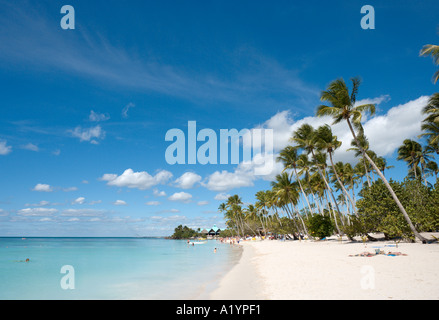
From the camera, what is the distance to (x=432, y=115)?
73.0 ft

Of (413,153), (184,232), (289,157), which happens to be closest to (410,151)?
(413,153)

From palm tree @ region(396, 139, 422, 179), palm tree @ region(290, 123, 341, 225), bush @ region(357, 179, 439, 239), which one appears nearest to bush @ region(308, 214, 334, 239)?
palm tree @ region(290, 123, 341, 225)

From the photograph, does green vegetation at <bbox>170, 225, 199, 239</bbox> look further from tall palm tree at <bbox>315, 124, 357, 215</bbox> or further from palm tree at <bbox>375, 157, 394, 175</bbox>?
tall palm tree at <bbox>315, 124, 357, 215</bbox>

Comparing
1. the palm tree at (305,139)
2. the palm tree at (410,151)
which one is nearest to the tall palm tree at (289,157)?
the palm tree at (305,139)

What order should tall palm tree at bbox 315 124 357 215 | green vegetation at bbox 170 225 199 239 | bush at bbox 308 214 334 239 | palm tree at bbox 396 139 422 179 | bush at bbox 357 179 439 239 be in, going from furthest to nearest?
green vegetation at bbox 170 225 199 239 → palm tree at bbox 396 139 422 179 → bush at bbox 308 214 334 239 → tall palm tree at bbox 315 124 357 215 → bush at bbox 357 179 439 239

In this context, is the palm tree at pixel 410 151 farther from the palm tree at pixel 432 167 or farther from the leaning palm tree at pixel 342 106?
the leaning palm tree at pixel 342 106

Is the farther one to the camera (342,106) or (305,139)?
(305,139)

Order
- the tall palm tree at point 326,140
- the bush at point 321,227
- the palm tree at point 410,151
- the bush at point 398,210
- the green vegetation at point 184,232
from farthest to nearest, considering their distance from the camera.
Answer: the green vegetation at point 184,232, the palm tree at point 410,151, the bush at point 321,227, the tall palm tree at point 326,140, the bush at point 398,210

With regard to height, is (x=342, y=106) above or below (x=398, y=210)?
above

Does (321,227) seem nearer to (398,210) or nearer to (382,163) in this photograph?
(398,210)

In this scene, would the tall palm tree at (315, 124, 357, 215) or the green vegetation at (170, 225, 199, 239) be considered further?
the green vegetation at (170, 225, 199, 239)

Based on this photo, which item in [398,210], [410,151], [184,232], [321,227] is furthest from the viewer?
[184,232]

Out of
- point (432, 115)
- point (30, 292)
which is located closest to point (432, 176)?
point (432, 115)
